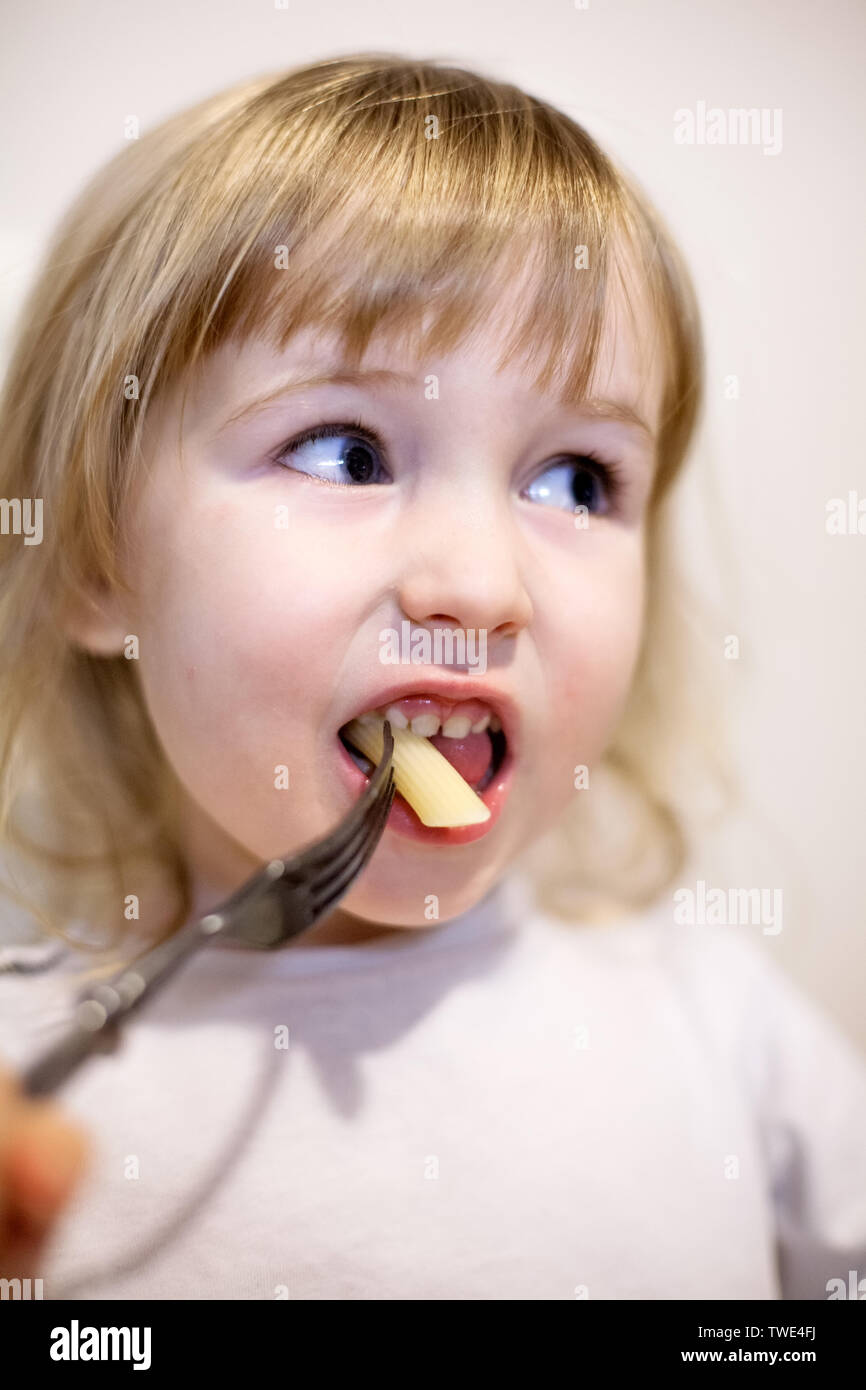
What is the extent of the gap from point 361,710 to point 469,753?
85 mm

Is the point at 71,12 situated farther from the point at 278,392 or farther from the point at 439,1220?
the point at 439,1220

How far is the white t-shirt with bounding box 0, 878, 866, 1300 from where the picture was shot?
0.66 metres

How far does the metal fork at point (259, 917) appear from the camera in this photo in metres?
0.45

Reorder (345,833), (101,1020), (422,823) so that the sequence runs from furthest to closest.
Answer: (422,823) < (345,833) < (101,1020)

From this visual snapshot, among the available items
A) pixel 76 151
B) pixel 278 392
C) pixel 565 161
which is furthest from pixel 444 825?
pixel 76 151

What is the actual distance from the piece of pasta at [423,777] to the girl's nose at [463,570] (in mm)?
75

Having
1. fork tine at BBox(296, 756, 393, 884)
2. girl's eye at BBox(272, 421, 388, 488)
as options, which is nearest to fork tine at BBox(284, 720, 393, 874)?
fork tine at BBox(296, 756, 393, 884)

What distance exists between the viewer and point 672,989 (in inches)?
31.8

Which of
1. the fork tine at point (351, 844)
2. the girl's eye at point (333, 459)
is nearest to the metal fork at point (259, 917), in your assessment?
the fork tine at point (351, 844)

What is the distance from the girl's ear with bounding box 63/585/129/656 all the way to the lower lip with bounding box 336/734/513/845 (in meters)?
0.18

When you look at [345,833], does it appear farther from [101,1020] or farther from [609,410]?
[609,410]

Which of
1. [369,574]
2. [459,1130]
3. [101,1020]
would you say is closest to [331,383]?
[369,574]

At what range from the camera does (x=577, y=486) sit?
2.28 ft
